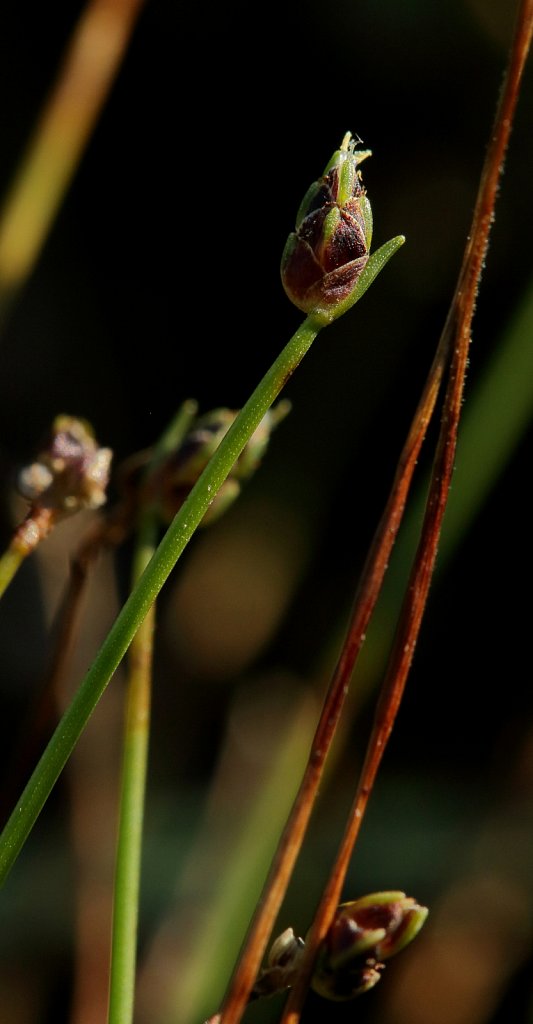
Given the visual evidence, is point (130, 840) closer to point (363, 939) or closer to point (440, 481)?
point (363, 939)

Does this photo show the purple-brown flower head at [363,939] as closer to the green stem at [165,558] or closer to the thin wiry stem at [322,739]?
the thin wiry stem at [322,739]

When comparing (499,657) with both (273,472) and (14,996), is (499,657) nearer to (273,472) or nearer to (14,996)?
(273,472)

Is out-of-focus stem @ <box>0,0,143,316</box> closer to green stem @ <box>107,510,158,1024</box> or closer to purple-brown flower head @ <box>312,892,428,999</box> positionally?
green stem @ <box>107,510,158,1024</box>

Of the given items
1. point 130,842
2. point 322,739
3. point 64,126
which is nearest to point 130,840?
point 130,842

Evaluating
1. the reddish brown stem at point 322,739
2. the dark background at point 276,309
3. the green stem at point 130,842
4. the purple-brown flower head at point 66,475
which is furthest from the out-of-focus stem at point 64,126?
the reddish brown stem at point 322,739

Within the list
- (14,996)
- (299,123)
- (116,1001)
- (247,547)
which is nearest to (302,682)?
(247,547)
